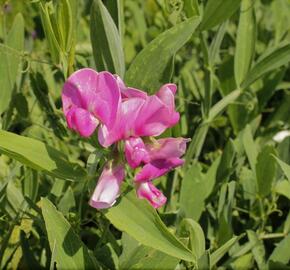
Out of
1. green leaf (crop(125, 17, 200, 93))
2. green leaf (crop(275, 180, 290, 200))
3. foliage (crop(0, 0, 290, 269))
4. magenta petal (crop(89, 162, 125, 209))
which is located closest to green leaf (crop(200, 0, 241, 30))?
foliage (crop(0, 0, 290, 269))

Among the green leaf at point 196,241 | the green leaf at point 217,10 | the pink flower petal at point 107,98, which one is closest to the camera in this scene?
the pink flower petal at point 107,98

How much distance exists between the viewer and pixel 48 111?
4.01 feet

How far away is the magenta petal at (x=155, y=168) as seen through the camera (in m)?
0.75

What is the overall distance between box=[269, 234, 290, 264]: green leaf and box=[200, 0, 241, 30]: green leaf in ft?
1.41

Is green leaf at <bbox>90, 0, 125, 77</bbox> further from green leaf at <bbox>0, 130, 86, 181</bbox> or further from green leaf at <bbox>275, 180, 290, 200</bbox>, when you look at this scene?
green leaf at <bbox>275, 180, 290, 200</bbox>

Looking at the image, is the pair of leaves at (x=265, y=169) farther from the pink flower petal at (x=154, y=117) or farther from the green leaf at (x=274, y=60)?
the pink flower petal at (x=154, y=117)

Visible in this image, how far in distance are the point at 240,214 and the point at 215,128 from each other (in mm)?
287

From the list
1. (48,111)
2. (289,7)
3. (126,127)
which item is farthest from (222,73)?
(126,127)

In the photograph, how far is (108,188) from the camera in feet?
2.51

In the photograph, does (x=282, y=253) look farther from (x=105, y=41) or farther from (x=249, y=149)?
(x=105, y=41)

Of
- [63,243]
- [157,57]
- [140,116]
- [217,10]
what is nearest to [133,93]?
[140,116]

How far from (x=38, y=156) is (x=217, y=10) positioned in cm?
48

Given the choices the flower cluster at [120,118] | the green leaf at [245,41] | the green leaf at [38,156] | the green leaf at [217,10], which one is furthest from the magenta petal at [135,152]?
the green leaf at [245,41]

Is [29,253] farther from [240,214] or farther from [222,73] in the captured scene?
[222,73]
